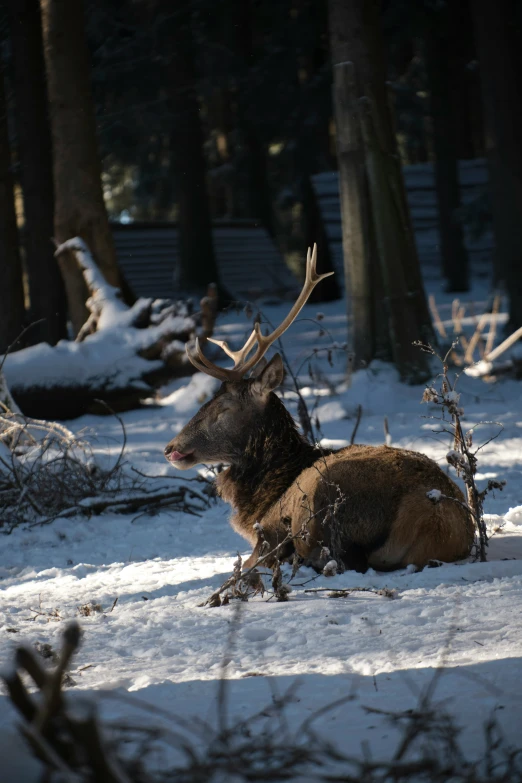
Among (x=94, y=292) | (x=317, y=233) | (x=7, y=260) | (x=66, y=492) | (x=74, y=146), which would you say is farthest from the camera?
(x=317, y=233)

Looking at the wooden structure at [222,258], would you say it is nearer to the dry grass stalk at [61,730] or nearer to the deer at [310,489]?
the deer at [310,489]

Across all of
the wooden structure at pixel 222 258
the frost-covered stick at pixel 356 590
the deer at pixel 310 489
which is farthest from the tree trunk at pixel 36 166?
the frost-covered stick at pixel 356 590

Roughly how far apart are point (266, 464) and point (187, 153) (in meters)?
15.3

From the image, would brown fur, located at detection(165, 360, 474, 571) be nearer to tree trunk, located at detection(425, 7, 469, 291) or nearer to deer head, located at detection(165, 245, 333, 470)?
deer head, located at detection(165, 245, 333, 470)

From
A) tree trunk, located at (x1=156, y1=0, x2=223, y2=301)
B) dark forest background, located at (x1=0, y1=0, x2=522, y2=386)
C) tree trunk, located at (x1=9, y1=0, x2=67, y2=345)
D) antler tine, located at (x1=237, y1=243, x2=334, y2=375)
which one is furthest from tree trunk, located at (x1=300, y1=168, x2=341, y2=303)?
antler tine, located at (x1=237, y1=243, x2=334, y2=375)

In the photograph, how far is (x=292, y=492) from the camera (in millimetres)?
5309

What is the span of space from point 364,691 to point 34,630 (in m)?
1.87

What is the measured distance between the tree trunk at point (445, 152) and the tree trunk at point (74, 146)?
9258 millimetres

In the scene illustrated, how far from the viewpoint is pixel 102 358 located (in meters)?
11.4

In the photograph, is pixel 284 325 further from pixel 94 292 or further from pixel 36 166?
pixel 36 166

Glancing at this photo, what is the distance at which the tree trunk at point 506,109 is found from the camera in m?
12.9

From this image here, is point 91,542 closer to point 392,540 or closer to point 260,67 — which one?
point 392,540

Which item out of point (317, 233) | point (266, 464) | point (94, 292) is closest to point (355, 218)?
point (94, 292)

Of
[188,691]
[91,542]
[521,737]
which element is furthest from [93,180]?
[521,737]
